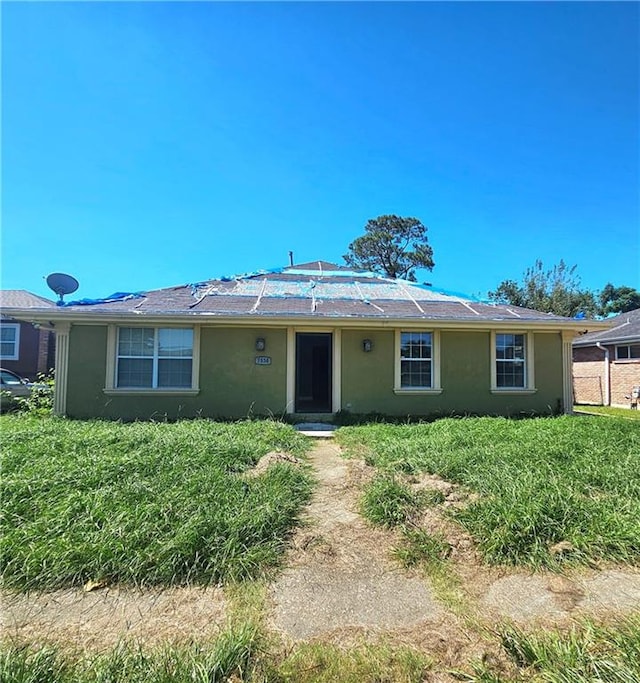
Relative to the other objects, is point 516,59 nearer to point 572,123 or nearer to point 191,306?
point 572,123

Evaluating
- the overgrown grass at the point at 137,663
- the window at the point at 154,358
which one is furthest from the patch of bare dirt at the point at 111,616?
the window at the point at 154,358

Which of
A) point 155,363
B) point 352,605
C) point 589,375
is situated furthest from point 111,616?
point 589,375

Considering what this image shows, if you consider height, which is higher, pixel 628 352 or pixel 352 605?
pixel 628 352

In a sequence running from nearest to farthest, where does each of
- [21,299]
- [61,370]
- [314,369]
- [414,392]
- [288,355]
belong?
[61,370], [288,355], [414,392], [314,369], [21,299]

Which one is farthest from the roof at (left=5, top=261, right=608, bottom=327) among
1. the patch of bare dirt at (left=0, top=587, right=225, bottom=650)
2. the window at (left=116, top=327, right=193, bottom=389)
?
the patch of bare dirt at (left=0, top=587, right=225, bottom=650)

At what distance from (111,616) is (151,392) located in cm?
668

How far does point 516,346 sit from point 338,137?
7.37 meters

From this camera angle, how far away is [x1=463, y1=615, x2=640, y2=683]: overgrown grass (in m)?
1.59

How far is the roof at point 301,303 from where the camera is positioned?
8.17 m

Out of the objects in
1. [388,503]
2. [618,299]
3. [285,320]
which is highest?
[618,299]

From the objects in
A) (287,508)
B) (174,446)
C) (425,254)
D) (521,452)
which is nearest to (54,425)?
(174,446)

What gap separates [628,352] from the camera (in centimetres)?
1455

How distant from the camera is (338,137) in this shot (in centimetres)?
1023

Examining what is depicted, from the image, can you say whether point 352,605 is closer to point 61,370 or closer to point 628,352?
point 61,370
